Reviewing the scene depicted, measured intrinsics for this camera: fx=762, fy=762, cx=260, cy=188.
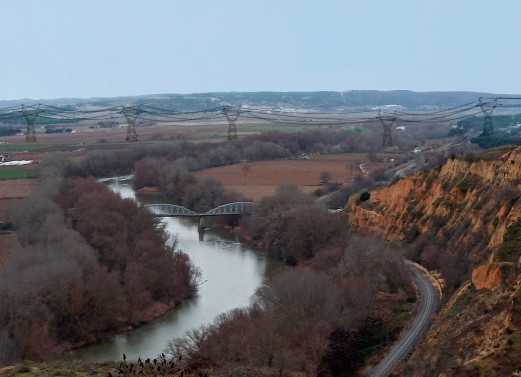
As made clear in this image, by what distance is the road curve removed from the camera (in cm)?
1802

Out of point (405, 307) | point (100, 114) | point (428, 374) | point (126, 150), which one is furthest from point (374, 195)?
point (100, 114)

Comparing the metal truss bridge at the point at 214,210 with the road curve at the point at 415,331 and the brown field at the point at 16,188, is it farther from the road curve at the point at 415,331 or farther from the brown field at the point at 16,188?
the road curve at the point at 415,331

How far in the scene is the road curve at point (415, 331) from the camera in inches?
709

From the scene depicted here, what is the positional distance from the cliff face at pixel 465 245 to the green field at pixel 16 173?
26.0 metres

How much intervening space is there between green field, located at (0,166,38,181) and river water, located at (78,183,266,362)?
1533cm

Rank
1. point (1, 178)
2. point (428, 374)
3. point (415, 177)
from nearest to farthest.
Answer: point (428, 374) → point (415, 177) → point (1, 178)

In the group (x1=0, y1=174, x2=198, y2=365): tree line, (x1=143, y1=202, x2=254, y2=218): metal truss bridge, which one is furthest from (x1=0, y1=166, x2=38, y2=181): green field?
(x1=0, y1=174, x2=198, y2=365): tree line

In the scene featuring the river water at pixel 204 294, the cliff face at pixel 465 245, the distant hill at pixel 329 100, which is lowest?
the distant hill at pixel 329 100

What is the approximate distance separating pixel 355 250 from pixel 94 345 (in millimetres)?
9150

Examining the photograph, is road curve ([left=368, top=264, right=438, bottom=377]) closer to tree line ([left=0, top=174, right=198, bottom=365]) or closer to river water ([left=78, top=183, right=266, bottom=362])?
river water ([left=78, top=183, right=266, bottom=362])

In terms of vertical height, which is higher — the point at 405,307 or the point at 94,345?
the point at 405,307

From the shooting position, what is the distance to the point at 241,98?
177 metres

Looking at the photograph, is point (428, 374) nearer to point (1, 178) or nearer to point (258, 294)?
point (258, 294)

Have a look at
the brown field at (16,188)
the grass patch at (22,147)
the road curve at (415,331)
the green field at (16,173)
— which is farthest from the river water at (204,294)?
the grass patch at (22,147)
